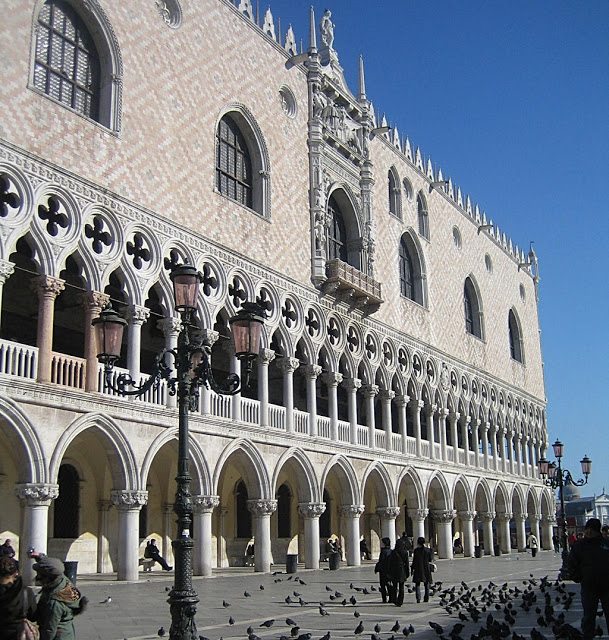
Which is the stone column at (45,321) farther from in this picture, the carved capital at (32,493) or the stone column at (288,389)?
the stone column at (288,389)

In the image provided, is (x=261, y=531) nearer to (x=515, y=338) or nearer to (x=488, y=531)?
(x=488, y=531)

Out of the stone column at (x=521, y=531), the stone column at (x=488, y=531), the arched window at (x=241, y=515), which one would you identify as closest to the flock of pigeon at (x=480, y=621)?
the arched window at (x=241, y=515)

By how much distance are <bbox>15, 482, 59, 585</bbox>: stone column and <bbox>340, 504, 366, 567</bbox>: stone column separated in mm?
9213

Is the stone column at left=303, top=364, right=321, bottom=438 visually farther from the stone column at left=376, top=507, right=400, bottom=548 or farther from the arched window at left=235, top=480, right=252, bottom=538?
the stone column at left=376, top=507, right=400, bottom=548

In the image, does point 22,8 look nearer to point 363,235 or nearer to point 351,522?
point 363,235

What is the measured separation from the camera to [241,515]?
19.8m

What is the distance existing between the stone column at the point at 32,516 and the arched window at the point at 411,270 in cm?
1496

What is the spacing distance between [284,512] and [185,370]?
1462cm

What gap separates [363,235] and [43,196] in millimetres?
10762

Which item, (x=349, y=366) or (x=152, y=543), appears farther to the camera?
(x=349, y=366)

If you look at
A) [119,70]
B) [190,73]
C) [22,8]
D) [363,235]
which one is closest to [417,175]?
[363,235]

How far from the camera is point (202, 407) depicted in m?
A: 15.5

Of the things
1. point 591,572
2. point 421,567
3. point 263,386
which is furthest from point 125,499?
point 591,572

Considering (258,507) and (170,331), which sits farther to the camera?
(258,507)
